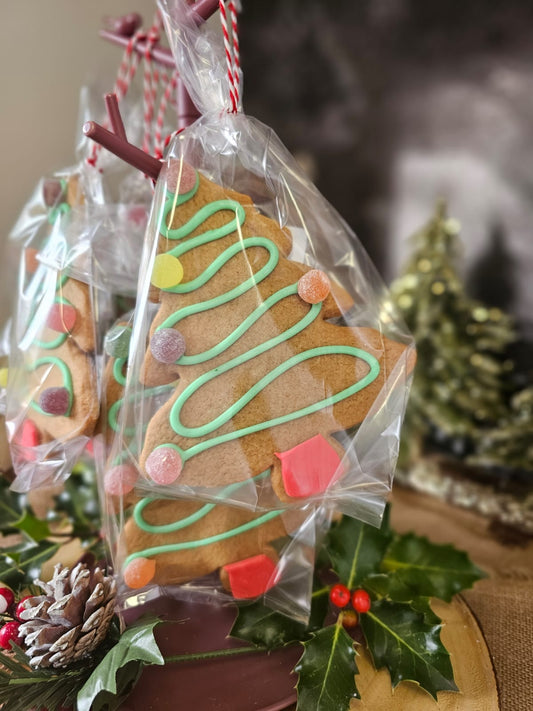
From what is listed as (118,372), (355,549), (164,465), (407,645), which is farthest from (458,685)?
(118,372)

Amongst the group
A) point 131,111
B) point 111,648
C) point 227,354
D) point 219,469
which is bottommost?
point 111,648

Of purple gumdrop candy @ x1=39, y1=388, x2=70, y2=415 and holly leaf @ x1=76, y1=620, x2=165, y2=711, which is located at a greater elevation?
purple gumdrop candy @ x1=39, y1=388, x2=70, y2=415

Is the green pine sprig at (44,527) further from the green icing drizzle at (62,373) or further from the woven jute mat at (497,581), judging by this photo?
the woven jute mat at (497,581)

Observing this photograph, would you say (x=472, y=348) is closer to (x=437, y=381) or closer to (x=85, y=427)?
(x=437, y=381)

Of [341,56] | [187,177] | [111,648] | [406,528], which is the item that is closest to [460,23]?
[341,56]

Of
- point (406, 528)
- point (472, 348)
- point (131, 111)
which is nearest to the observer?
point (131, 111)

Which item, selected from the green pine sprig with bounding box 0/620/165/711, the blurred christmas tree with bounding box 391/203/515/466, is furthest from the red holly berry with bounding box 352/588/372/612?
the blurred christmas tree with bounding box 391/203/515/466

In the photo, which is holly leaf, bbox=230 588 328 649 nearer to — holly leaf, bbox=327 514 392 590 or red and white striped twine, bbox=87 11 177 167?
holly leaf, bbox=327 514 392 590

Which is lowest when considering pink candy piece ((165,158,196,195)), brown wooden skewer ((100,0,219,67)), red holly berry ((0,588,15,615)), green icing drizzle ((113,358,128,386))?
red holly berry ((0,588,15,615))
